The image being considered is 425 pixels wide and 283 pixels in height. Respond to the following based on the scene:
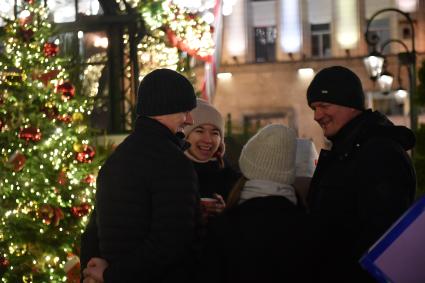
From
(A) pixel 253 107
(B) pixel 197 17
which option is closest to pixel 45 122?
(B) pixel 197 17

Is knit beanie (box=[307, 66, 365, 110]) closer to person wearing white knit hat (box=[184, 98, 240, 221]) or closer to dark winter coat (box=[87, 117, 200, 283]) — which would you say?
person wearing white knit hat (box=[184, 98, 240, 221])

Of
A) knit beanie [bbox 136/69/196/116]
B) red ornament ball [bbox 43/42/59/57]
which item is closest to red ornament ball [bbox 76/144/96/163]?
red ornament ball [bbox 43/42/59/57]

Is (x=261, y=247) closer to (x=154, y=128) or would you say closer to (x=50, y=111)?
(x=154, y=128)

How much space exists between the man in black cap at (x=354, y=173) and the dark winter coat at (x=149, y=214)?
542mm

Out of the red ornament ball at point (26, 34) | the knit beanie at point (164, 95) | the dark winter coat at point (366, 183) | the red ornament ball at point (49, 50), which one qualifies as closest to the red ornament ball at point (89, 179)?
the red ornament ball at point (49, 50)

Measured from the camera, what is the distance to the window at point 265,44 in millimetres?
37844

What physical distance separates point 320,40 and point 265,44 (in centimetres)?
235

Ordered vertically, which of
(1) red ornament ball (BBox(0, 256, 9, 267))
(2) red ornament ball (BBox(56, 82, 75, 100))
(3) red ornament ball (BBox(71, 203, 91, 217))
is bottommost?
(1) red ornament ball (BBox(0, 256, 9, 267))

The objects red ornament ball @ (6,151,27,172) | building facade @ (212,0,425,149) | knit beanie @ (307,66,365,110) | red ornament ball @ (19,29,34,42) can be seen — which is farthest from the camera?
building facade @ (212,0,425,149)

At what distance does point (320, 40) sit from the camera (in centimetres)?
3784

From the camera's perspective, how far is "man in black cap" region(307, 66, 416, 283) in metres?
3.62

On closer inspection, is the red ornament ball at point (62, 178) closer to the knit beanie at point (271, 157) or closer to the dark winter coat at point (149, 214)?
the dark winter coat at point (149, 214)

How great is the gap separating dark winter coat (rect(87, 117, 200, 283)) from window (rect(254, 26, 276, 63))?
34240 mm

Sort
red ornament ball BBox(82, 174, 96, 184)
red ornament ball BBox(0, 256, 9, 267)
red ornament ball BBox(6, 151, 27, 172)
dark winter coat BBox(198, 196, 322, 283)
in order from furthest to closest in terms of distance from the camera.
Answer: red ornament ball BBox(82, 174, 96, 184)
red ornament ball BBox(0, 256, 9, 267)
red ornament ball BBox(6, 151, 27, 172)
dark winter coat BBox(198, 196, 322, 283)
